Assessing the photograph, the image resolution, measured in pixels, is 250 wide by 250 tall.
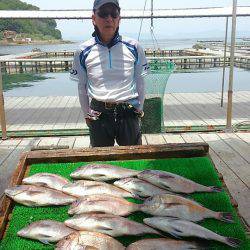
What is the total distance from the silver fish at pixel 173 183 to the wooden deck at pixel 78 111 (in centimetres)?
591

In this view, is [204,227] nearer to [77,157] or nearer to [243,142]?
[77,157]

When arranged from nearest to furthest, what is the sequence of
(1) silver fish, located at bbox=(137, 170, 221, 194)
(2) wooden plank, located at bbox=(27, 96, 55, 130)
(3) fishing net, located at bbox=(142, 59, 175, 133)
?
1. (1) silver fish, located at bbox=(137, 170, 221, 194)
2. (3) fishing net, located at bbox=(142, 59, 175, 133)
3. (2) wooden plank, located at bbox=(27, 96, 55, 130)

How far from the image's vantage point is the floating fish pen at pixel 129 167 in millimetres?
2641

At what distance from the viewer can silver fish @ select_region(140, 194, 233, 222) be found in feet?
8.95

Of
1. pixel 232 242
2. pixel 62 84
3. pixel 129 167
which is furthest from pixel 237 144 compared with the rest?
pixel 62 84

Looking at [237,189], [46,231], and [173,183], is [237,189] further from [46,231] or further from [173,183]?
[46,231]

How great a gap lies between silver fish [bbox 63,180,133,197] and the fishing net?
4884 mm

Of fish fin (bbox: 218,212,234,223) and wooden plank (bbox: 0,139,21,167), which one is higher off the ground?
fish fin (bbox: 218,212,234,223)

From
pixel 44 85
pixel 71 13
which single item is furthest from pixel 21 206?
pixel 44 85

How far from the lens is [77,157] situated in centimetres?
388

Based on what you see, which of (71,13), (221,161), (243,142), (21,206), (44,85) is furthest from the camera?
(44,85)

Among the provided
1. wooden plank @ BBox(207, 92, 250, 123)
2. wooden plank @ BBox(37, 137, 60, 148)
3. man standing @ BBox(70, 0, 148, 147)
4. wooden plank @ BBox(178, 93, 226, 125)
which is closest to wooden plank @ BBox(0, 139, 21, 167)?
wooden plank @ BBox(37, 137, 60, 148)

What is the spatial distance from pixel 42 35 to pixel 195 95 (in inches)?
5999

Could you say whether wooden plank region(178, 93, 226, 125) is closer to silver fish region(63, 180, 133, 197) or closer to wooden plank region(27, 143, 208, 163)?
wooden plank region(27, 143, 208, 163)
